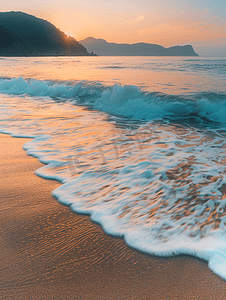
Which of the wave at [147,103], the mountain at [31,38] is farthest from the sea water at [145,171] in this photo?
the mountain at [31,38]

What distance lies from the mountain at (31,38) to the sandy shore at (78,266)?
128148mm

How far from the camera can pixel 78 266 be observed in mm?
1670

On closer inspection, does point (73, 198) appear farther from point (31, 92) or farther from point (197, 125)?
point (31, 92)

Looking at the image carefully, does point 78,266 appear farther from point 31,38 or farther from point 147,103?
point 31,38

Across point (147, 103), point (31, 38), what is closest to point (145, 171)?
point (147, 103)

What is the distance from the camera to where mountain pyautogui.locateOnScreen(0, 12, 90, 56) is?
117875 mm

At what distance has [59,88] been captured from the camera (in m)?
13.1

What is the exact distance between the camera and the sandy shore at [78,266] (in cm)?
147

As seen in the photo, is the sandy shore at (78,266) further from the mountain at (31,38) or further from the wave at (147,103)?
the mountain at (31,38)

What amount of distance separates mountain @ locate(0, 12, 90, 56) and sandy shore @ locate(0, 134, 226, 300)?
420 feet

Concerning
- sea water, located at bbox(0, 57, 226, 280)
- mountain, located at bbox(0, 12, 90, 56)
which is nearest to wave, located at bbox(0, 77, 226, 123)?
sea water, located at bbox(0, 57, 226, 280)

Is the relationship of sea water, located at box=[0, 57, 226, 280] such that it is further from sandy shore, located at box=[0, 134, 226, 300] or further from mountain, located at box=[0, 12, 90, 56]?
mountain, located at box=[0, 12, 90, 56]

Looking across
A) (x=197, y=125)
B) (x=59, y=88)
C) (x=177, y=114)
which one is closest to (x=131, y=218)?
(x=197, y=125)

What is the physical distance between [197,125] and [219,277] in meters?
5.85
